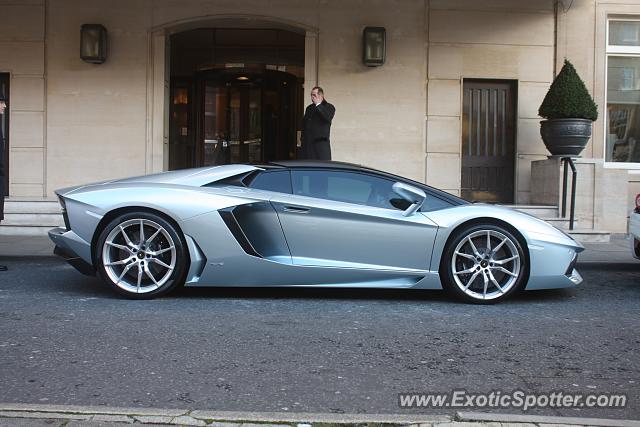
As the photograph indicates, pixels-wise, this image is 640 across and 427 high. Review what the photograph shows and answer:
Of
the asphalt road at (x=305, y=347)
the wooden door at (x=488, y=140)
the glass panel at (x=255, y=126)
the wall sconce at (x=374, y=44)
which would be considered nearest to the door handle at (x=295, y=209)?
the asphalt road at (x=305, y=347)

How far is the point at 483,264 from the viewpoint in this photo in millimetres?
5582

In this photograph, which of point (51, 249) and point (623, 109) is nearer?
point (51, 249)

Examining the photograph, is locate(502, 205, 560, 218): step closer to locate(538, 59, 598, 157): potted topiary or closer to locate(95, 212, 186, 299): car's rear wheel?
locate(538, 59, 598, 157): potted topiary

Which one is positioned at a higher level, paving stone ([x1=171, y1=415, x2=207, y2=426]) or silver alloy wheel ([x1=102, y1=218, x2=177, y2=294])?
silver alloy wheel ([x1=102, y1=218, x2=177, y2=294])

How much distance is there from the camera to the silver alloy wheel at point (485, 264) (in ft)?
18.2

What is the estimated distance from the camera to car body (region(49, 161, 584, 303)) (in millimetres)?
5480

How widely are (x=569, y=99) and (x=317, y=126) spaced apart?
4.14 meters

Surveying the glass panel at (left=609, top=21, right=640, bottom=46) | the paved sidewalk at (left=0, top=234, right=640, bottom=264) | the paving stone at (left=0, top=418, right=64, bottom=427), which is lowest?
the paving stone at (left=0, top=418, right=64, bottom=427)

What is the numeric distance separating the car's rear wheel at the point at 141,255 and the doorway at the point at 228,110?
8.93 m

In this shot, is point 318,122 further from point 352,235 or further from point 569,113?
point 569,113

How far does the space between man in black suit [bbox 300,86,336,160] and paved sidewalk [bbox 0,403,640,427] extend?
248 inches

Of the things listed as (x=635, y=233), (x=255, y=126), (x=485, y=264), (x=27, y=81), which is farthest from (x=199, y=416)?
(x=255, y=126)

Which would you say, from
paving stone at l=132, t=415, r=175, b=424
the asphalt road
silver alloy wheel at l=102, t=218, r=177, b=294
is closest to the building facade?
the asphalt road

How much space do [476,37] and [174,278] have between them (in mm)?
8194
